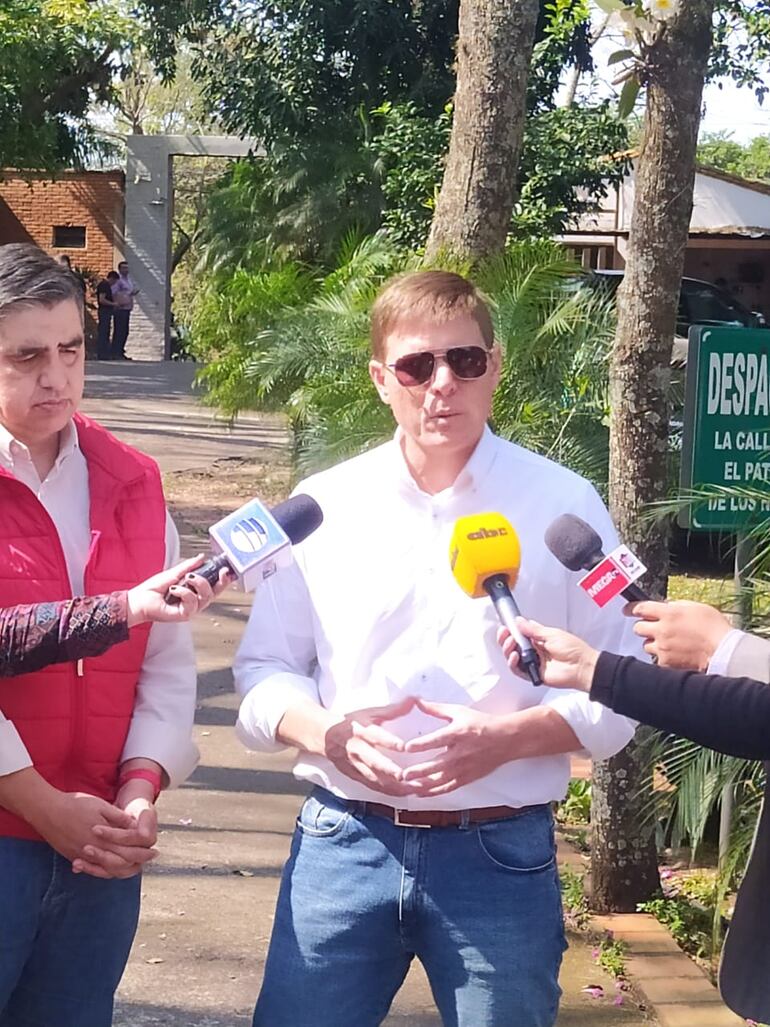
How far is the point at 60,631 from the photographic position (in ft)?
8.04

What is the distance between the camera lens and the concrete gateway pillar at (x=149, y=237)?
29938 mm

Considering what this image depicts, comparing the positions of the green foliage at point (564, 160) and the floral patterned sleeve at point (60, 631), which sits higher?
the green foliage at point (564, 160)

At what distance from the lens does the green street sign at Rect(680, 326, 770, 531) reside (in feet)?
15.9

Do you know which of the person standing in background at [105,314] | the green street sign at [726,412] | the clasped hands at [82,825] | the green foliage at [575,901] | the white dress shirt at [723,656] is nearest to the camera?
the white dress shirt at [723,656]

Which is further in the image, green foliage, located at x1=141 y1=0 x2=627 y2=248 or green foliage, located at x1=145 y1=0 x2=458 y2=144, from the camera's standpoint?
green foliage, located at x1=145 y1=0 x2=458 y2=144

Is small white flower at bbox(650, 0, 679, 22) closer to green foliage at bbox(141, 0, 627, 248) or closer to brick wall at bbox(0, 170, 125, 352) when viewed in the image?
green foliage at bbox(141, 0, 627, 248)

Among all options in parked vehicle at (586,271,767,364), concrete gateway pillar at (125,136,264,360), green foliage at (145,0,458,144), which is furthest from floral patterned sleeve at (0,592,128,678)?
concrete gateway pillar at (125,136,264,360)

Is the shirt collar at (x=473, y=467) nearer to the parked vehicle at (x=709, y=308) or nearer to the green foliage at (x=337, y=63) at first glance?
the parked vehicle at (x=709, y=308)

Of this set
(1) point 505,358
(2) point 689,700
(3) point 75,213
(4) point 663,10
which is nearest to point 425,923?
(2) point 689,700

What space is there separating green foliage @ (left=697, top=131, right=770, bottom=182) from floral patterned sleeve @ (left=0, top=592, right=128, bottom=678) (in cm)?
6965

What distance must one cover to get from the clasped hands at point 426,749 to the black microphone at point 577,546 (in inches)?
12.1

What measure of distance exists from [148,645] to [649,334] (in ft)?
8.31

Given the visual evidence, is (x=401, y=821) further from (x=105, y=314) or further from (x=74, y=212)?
(x=74, y=212)

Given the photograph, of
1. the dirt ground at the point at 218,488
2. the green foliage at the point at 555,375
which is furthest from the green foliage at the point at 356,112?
the green foliage at the point at 555,375
